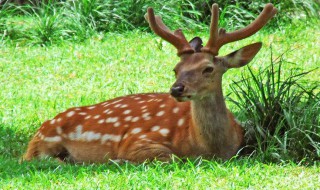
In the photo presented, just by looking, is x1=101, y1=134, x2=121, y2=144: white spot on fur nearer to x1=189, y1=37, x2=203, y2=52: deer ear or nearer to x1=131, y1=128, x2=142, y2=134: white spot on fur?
x1=131, y1=128, x2=142, y2=134: white spot on fur

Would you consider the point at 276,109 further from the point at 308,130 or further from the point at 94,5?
the point at 94,5

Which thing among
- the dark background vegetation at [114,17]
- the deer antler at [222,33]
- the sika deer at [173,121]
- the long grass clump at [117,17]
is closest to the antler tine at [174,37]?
the sika deer at [173,121]

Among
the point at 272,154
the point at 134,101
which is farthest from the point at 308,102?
the point at 134,101

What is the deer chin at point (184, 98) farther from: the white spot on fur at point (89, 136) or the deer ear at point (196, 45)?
the white spot on fur at point (89, 136)

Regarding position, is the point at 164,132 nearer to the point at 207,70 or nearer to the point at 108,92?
the point at 207,70

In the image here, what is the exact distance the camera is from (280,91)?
8.28m

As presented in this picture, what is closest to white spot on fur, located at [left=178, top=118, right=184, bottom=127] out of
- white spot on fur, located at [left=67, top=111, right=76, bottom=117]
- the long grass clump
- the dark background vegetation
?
white spot on fur, located at [left=67, top=111, right=76, bottom=117]

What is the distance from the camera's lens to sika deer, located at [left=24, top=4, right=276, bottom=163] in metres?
7.68

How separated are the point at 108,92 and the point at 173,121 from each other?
280 cm

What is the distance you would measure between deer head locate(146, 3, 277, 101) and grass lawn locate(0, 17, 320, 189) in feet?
1.89

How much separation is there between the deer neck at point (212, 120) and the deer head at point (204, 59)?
81 millimetres

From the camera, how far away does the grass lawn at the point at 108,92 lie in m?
6.87

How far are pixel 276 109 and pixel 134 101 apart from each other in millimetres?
1250

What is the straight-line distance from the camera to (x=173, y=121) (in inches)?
317
